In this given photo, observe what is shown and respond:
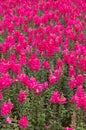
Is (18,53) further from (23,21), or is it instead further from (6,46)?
(23,21)

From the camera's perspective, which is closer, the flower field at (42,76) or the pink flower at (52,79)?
the flower field at (42,76)

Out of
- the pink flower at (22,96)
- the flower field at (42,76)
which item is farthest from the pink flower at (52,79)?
the pink flower at (22,96)

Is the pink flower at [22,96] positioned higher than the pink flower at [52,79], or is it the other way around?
the pink flower at [52,79]

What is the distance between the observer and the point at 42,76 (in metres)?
6.01

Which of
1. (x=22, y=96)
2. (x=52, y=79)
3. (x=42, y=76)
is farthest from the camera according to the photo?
(x=42, y=76)

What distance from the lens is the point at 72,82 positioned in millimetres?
5188

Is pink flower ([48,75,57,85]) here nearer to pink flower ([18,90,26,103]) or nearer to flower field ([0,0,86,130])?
flower field ([0,0,86,130])

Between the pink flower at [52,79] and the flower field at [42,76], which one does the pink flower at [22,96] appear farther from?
the pink flower at [52,79]

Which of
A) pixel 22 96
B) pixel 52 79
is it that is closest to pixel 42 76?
pixel 52 79

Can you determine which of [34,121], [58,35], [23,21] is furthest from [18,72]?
[23,21]

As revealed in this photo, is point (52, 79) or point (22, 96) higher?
point (52, 79)

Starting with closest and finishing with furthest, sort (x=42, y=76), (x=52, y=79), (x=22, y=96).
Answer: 1. (x=22, y=96)
2. (x=52, y=79)
3. (x=42, y=76)

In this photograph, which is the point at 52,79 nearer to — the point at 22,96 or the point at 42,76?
the point at 22,96

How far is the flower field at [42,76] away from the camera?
4.99 metres
